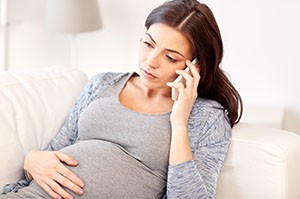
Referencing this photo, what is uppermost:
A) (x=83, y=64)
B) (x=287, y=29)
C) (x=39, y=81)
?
(x=287, y=29)

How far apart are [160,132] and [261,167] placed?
29 centimetres

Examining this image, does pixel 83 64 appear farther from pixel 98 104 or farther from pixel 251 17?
pixel 98 104

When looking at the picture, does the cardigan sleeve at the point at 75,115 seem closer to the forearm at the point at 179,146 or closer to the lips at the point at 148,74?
the lips at the point at 148,74

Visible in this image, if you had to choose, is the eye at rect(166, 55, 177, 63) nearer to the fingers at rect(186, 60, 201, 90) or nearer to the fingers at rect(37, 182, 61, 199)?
the fingers at rect(186, 60, 201, 90)

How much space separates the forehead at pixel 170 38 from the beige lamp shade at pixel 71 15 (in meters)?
1.06

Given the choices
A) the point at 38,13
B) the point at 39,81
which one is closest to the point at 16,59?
the point at 38,13

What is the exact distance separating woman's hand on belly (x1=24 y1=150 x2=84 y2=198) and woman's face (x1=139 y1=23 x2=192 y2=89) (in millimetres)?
323

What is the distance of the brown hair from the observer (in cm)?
133

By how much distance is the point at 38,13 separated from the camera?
98.3 inches

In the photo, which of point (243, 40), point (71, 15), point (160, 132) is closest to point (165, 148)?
point (160, 132)

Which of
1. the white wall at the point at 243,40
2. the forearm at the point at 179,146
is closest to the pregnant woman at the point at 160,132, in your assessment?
the forearm at the point at 179,146

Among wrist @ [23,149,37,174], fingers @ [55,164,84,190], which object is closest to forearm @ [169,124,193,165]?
fingers @ [55,164,84,190]

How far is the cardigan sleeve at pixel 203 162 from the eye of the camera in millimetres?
1228

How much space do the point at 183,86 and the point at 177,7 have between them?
0.75 ft
